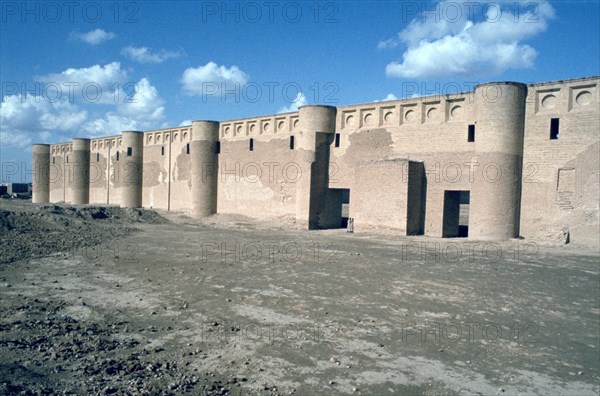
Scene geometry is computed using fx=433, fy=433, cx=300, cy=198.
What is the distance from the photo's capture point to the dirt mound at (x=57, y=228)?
14.0 metres

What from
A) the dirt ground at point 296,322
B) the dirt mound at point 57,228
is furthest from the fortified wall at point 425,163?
the dirt mound at point 57,228

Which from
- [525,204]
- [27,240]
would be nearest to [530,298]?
[525,204]

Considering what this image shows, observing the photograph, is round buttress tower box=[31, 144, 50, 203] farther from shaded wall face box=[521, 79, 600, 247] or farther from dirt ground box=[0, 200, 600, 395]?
shaded wall face box=[521, 79, 600, 247]

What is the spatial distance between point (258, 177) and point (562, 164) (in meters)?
15.2

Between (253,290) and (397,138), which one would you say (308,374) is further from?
(397,138)

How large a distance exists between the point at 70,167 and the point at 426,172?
116 ft

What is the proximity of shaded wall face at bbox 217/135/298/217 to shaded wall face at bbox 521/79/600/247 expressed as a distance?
10363mm

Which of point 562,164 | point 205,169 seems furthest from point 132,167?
point 562,164

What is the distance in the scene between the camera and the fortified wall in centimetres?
1588

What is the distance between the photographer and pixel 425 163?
19109mm

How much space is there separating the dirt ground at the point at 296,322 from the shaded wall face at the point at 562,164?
6.59 ft

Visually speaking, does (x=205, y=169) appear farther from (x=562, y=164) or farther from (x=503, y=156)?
(x=562, y=164)

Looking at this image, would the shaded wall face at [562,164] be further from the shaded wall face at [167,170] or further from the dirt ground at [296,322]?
the shaded wall face at [167,170]

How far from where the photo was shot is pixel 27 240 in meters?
15.4
